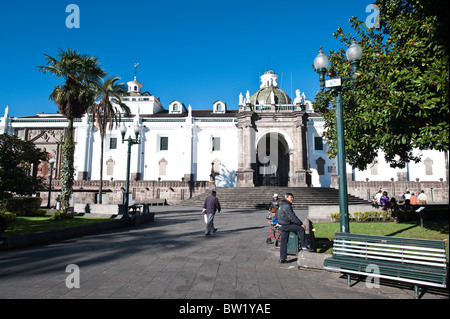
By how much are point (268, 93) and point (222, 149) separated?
11445 millimetres

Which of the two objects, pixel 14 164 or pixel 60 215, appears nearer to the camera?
pixel 14 164

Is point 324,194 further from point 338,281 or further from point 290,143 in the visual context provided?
point 338,281

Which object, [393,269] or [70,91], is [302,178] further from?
[393,269]

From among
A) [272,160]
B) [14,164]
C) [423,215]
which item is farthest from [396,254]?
[272,160]

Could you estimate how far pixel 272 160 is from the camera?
37.5 m

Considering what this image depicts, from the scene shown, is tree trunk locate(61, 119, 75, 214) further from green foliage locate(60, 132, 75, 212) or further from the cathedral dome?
the cathedral dome

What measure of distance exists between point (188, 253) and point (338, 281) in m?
3.85

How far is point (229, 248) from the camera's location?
7.84 meters

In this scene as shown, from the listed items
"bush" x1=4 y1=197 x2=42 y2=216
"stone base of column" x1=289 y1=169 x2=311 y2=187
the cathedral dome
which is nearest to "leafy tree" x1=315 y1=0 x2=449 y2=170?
"bush" x1=4 y1=197 x2=42 y2=216

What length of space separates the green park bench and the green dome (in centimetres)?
3432

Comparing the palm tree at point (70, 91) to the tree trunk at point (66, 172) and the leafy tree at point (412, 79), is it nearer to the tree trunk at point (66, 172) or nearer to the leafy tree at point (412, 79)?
the tree trunk at point (66, 172)

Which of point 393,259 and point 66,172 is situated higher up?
point 66,172

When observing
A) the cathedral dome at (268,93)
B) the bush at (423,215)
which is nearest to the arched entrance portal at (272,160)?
the cathedral dome at (268,93)

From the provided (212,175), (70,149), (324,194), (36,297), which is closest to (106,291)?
(36,297)
